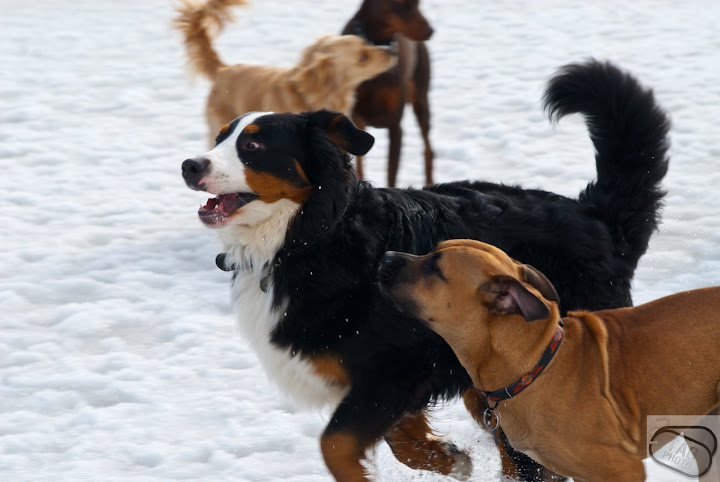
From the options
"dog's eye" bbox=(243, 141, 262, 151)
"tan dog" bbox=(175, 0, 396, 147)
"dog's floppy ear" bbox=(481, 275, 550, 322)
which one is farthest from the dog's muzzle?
"tan dog" bbox=(175, 0, 396, 147)

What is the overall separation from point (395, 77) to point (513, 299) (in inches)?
161

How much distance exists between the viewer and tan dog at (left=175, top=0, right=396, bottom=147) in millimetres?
6680

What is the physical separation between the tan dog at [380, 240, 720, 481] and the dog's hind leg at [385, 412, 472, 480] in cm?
74

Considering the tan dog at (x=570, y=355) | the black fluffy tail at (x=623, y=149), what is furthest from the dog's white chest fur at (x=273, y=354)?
the black fluffy tail at (x=623, y=149)

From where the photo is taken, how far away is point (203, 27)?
7.16 meters

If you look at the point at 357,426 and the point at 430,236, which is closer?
the point at 357,426

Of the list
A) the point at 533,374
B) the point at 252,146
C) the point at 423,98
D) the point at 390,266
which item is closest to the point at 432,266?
the point at 390,266

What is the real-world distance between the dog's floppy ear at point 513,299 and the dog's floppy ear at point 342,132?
3.01ft

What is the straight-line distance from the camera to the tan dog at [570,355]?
3.35 meters

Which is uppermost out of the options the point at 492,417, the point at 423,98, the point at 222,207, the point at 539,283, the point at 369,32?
the point at 369,32

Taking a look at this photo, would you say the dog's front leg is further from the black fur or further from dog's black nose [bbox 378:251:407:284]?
dog's black nose [bbox 378:251:407:284]

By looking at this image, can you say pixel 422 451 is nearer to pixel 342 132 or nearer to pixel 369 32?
pixel 342 132

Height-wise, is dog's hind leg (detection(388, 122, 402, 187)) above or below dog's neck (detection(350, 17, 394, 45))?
below

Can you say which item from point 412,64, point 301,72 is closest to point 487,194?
point 301,72
